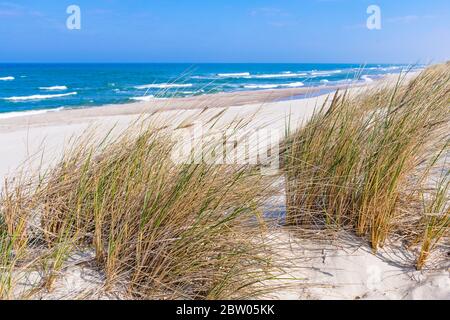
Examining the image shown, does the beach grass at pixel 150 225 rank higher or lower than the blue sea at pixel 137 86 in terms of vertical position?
lower

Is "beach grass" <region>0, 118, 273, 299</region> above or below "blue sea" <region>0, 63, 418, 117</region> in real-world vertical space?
below

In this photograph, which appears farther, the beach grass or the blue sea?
the blue sea

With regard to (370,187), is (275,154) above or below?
above

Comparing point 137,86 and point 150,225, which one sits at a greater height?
point 137,86

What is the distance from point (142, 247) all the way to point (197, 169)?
504mm

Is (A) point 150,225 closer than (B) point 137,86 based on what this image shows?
Yes

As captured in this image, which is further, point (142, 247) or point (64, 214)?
point (64, 214)

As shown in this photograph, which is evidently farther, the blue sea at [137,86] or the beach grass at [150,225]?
the blue sea at [137,86]

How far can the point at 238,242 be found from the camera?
6.63 ft
